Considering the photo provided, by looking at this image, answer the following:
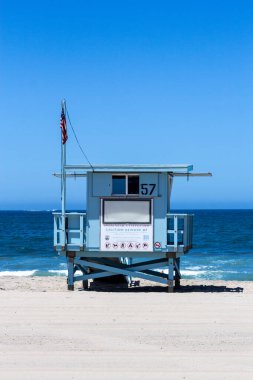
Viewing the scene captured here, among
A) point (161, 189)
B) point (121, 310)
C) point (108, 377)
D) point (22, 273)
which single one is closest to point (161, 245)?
point (161, 189)

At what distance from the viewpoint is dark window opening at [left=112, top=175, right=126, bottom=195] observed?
62.4 ft

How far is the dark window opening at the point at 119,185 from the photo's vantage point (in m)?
19.0

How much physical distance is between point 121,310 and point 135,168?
183 inches

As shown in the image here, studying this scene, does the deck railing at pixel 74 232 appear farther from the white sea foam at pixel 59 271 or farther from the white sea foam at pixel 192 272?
the white sea foam at pixel 192 272

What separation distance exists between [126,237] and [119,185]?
4.62 ft

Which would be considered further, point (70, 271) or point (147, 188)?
point (70, 271)

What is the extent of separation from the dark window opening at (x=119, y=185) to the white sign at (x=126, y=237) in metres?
0.90

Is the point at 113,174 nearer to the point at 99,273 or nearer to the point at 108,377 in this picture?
the point at 99,273

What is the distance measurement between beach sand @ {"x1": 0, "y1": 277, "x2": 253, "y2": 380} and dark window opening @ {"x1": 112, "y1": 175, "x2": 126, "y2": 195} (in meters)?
2.74

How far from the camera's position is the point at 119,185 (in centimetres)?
1903

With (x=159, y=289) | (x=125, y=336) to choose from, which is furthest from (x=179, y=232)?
(x=125, y=336)

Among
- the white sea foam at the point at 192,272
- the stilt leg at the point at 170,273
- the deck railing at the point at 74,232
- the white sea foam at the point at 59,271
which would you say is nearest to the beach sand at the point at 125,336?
the stilt leg at the point at 170,273

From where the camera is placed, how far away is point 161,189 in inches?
745

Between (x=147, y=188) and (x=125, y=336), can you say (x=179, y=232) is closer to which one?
(x=147, y=188)
